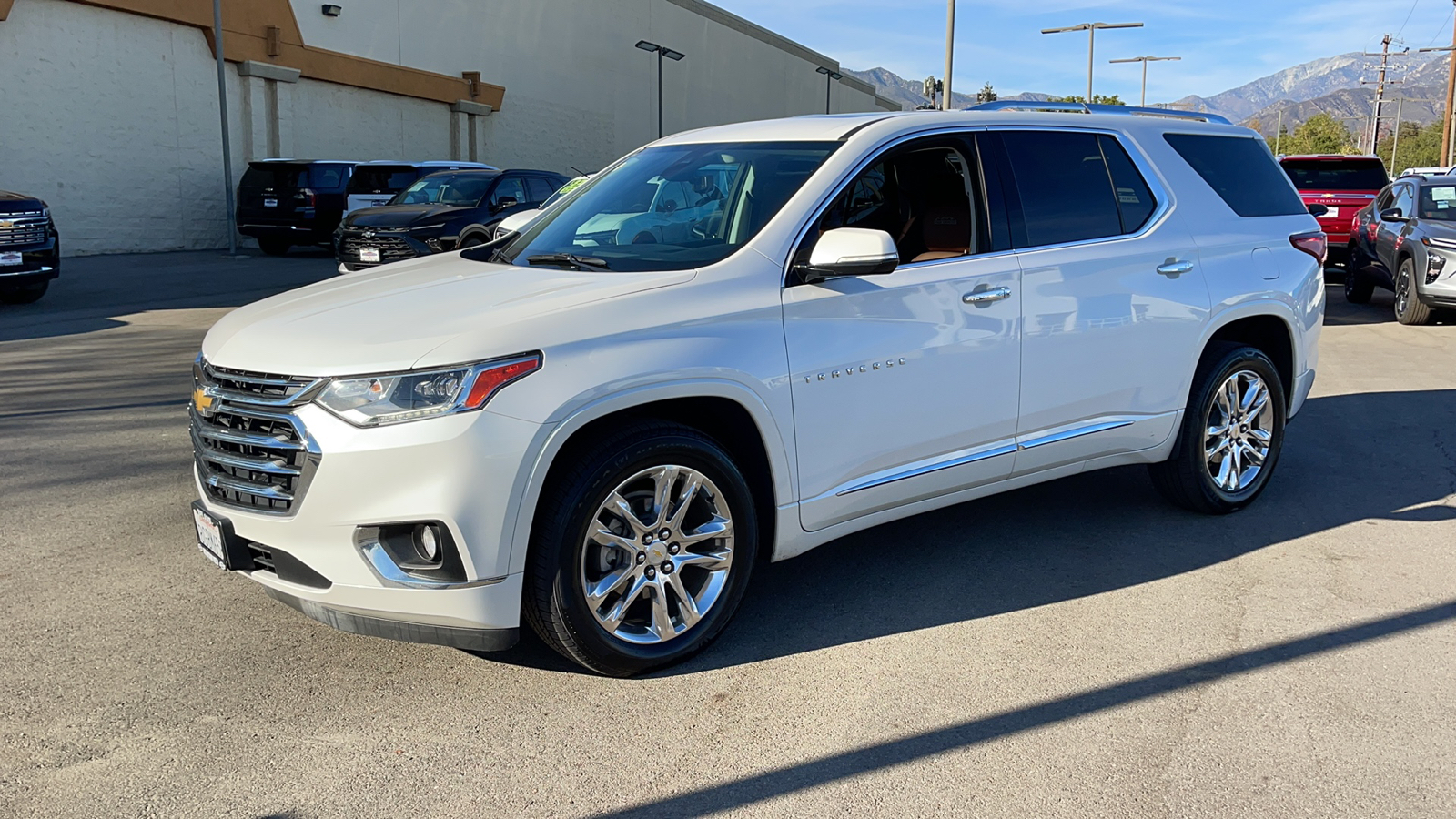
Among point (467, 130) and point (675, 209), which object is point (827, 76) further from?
point (675, 209)

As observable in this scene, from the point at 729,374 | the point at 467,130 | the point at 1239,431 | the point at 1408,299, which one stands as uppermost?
the point at 467,130

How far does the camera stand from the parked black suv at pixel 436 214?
15.1 m

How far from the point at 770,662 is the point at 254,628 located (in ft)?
6.14

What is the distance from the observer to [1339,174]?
1820 centimetres

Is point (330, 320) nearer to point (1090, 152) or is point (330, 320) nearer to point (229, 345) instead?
point (229, 345)

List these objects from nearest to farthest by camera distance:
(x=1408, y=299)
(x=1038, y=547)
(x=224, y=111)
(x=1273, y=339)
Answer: (x=1038, y=547) → (x=1273, y=339) → (x=1408, y=299) → (x=224, y=111)

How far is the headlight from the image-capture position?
3.33 m

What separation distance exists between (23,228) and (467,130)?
2231 cm

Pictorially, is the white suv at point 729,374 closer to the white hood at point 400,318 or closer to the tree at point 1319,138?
the white hood at point 400,318

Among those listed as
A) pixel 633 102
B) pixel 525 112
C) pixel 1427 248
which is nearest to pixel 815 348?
pixel 1427 248

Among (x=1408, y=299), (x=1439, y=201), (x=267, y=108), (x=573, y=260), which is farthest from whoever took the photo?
(x=267, y=108)

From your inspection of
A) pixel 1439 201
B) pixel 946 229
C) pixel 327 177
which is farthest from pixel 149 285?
pixel 1439 201

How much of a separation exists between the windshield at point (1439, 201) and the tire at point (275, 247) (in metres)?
19.4

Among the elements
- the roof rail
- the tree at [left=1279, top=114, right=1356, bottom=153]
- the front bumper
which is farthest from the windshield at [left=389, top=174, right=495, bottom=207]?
the tree at [left=1279, top=114, right=1356, bottom=153]
